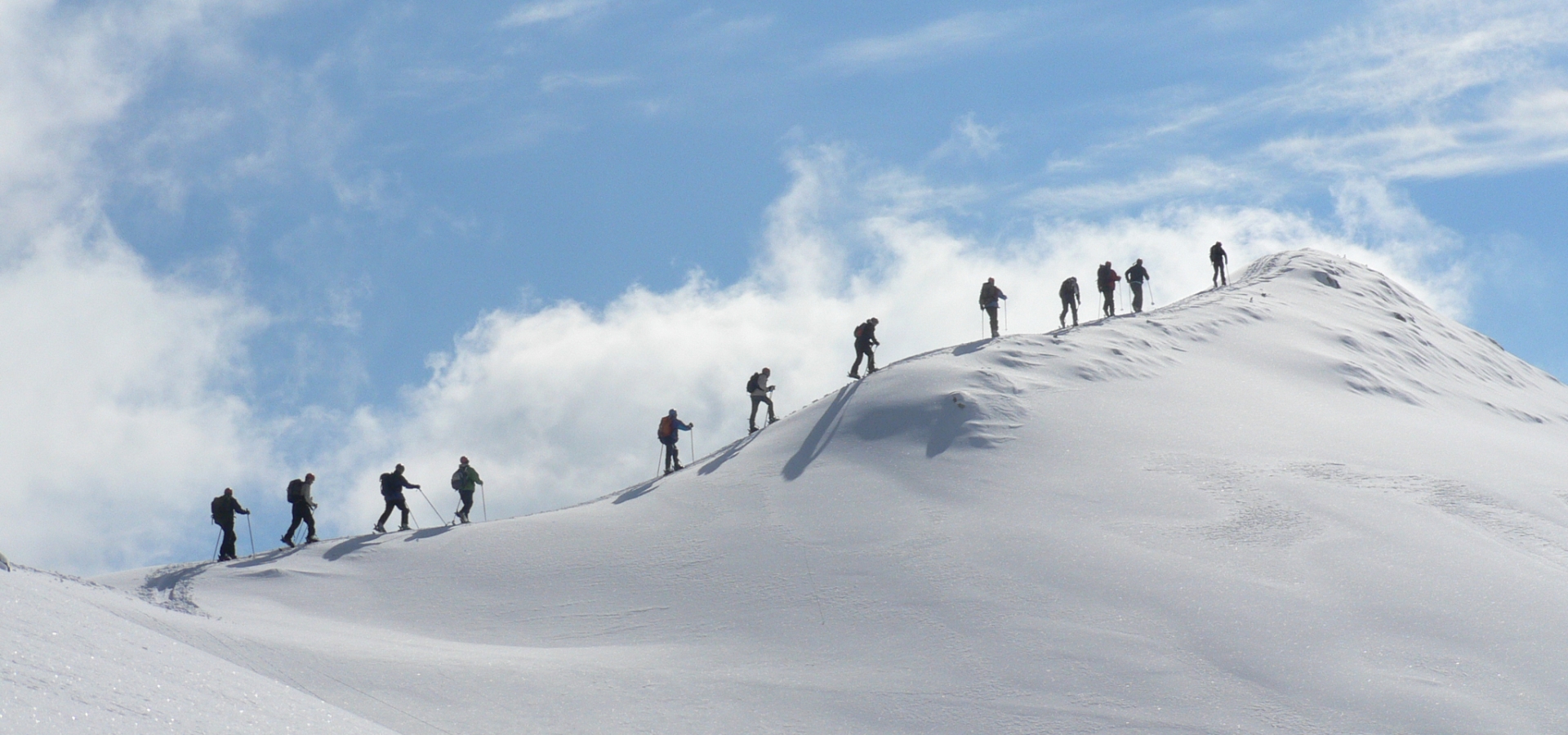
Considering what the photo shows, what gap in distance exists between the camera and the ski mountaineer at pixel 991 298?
31.2m

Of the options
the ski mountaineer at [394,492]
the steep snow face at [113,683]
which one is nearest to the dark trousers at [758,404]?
the ski mountaineer at [394,492]

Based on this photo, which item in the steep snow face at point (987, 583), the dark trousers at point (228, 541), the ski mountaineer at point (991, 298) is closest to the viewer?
the steep snow face at point (987, 583)

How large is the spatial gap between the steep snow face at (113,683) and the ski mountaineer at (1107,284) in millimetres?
26095

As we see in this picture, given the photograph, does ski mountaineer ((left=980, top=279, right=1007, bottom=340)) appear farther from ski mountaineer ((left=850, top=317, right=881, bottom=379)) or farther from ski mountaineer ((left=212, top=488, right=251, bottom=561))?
ski mountaineer ((left=212, top=488, right=251, bottom=561))

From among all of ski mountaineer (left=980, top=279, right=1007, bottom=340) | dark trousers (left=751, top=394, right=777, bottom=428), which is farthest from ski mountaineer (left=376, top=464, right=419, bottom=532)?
ski mountaineer (left=980, top=279, right=1007, bottom=340)

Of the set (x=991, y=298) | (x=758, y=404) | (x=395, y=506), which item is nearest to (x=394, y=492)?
(x=395, y=506)

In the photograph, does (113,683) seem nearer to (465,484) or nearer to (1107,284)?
(465,484)

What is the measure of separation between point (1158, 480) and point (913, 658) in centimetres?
768

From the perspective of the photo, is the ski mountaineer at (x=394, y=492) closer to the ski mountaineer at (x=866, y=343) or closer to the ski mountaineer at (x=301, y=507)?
the ski mountaineer at (x=301, y=507)

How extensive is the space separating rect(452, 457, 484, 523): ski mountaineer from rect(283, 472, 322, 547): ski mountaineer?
8.77 feet

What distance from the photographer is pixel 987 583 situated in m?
18.0

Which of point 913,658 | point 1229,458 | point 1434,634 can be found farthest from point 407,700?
point 1229,458

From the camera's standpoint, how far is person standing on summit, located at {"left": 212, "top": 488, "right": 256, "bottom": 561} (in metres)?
22.5

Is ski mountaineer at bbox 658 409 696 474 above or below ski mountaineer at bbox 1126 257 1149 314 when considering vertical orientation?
below
